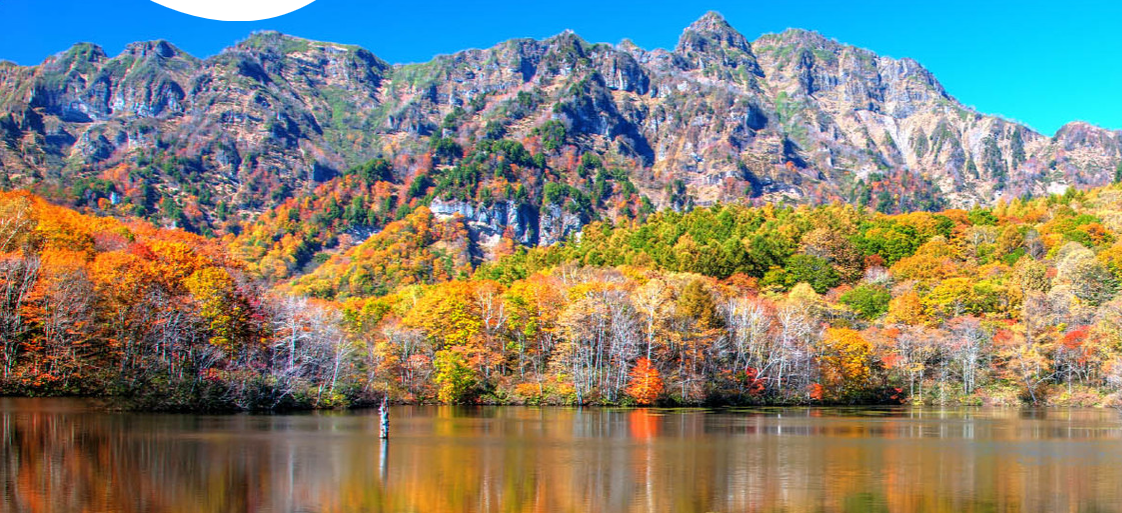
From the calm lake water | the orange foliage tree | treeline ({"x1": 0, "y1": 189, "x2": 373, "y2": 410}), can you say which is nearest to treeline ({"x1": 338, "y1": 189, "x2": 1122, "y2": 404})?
the orange foliage tree

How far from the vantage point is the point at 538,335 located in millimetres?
84062

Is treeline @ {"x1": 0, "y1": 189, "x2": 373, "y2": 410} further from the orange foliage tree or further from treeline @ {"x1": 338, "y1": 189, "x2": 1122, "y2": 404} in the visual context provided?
the orange foliage tree

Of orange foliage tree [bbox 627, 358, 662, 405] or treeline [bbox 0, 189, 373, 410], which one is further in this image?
orange foliage tree [bbox 627, 358, 662, 405]

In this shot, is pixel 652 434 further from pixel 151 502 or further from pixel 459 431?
pixel 151 502

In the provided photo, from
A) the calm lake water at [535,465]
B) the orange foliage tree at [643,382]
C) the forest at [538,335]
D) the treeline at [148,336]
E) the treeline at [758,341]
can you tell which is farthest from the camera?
the treeline at [758,341]

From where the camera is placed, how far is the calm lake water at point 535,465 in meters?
26.5

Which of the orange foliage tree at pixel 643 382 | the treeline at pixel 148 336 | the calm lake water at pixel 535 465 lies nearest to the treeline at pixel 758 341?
the orange foliage tree at pixel 643 382

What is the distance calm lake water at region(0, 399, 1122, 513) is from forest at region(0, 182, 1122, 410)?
7.11 m

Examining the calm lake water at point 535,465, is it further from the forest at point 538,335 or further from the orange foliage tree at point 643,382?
the orange foliage tree at point 643,382

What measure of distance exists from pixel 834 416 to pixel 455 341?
31.5 m

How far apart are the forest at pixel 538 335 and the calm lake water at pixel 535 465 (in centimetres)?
711

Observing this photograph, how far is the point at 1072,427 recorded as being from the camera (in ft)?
184

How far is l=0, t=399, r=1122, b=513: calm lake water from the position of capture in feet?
87.0

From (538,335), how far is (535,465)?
49.3 metres
